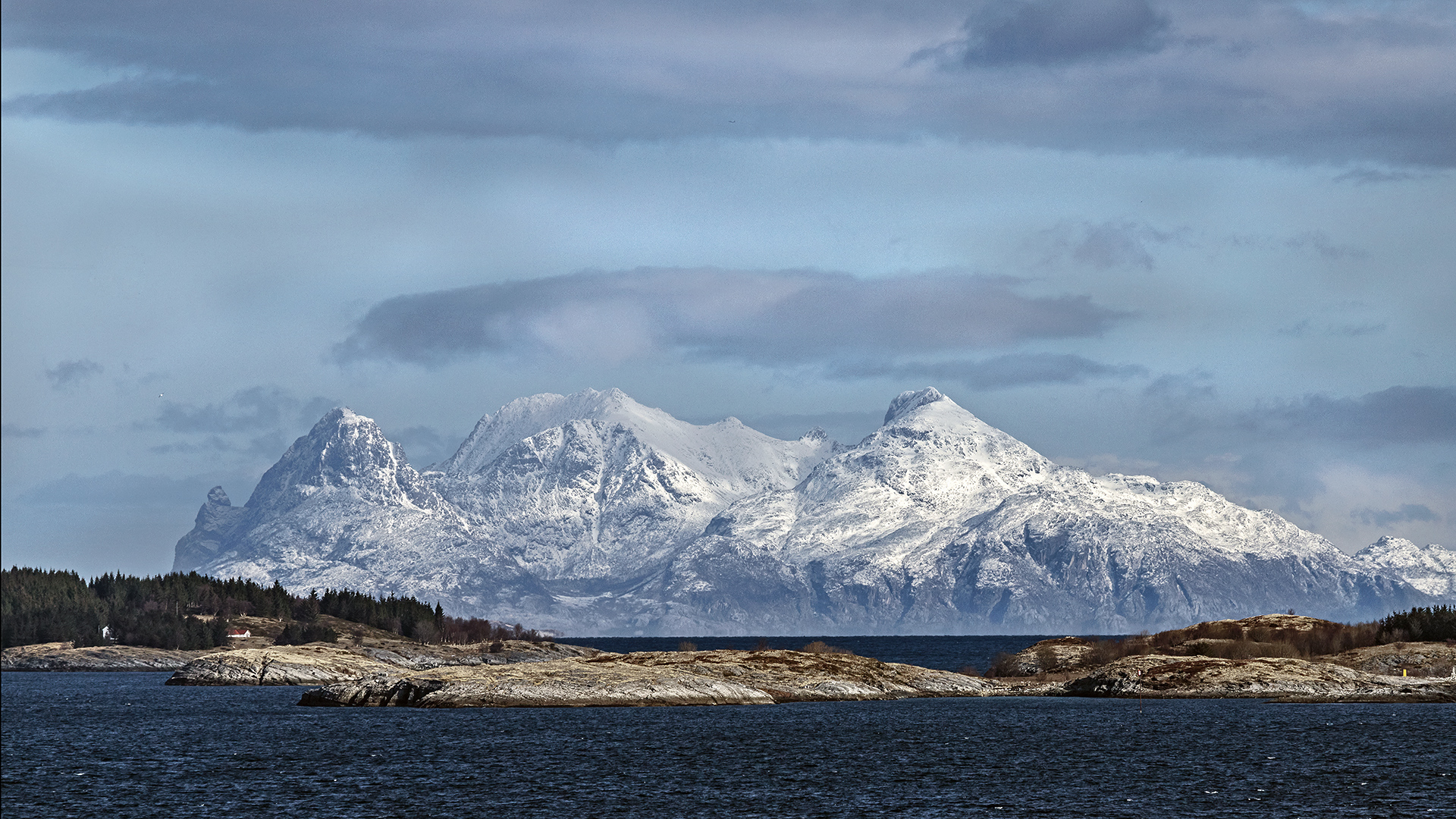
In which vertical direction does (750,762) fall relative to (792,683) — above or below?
below

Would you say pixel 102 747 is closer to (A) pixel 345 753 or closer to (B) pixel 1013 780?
(A) pixel 345 753

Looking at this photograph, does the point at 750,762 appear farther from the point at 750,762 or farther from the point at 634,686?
the point at 634,686

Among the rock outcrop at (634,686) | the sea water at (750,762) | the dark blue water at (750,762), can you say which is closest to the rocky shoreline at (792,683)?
the rock outcrop at (634,686)

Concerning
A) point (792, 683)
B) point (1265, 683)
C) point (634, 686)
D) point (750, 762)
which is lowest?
point (750, 762)

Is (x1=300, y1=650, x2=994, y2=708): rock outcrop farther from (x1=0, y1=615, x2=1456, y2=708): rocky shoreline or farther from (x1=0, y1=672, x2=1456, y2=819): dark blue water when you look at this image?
(x1=0, y1=672, x2=1456, y2=819): dark blue water

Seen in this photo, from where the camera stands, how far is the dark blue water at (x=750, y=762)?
98.6 meters

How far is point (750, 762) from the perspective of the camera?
122m

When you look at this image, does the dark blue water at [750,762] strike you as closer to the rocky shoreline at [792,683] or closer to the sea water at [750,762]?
the sea water at [750,762]

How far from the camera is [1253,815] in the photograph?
3629 inches

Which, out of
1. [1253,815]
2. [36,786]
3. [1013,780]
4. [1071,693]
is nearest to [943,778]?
[1013,780]

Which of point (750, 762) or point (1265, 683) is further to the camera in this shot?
point (1265, 683)

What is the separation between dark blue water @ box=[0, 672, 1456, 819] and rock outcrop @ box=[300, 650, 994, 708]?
7.67ft

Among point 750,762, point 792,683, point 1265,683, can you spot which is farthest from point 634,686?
point 1265,683

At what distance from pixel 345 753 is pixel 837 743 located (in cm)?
4238
